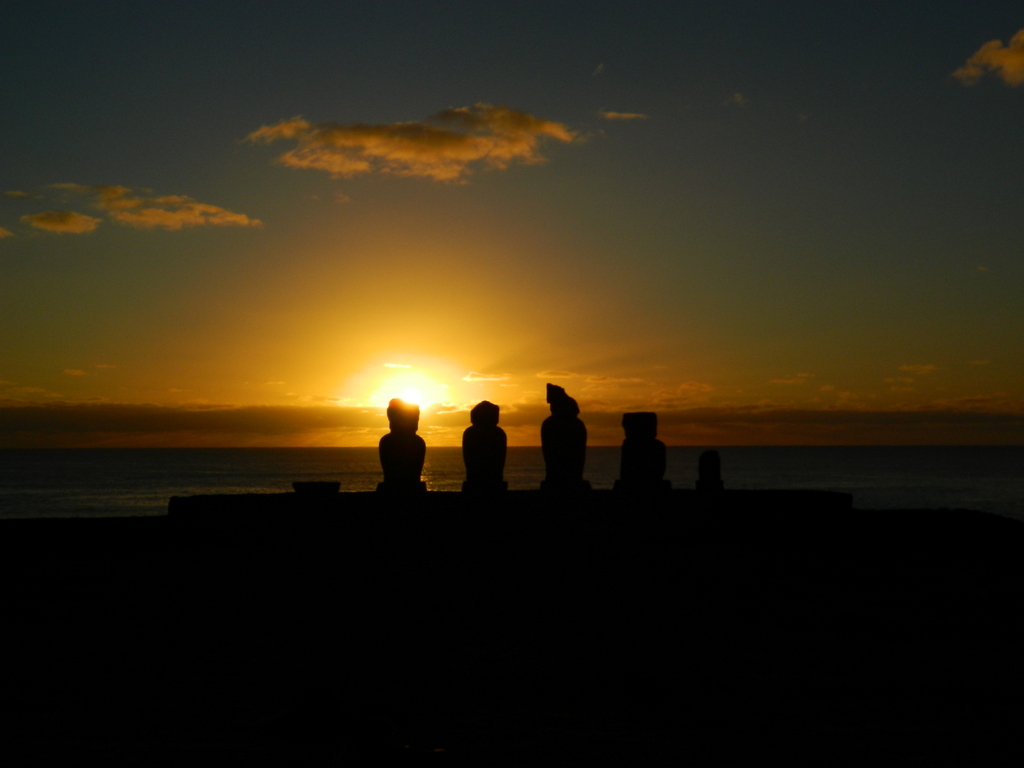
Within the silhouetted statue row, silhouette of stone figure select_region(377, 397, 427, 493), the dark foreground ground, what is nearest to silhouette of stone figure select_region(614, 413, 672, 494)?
the silhouetted statue row

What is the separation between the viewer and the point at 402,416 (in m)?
18.5

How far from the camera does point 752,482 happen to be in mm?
105188

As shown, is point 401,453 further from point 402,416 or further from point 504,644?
point 504,644

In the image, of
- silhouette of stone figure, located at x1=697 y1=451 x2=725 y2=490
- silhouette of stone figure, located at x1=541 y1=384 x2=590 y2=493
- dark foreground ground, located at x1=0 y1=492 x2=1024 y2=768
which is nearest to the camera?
dark foreground ground, located at x1=0 y1=492 x2=1024 y2=768

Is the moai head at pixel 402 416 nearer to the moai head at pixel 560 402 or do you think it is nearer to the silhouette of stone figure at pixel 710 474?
the moai head at pixel 560 402

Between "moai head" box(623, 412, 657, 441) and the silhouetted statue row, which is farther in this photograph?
"moai head" box(623, 412, 657, 441)

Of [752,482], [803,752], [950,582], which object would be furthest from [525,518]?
[752,482]

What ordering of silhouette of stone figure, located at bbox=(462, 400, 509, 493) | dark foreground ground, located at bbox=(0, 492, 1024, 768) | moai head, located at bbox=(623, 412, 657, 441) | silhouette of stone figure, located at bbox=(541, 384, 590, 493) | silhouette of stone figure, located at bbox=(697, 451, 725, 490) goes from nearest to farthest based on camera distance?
dark foreground ground, located at bbox=(0, 492, 1024, 768) < silhouette of stone figure, located at bbox=(462, 400, 509, 493) < silhouette of stone figure, located at bbox=(541, 384, 590, 493) < moai head, located at bbox=(623, 412, 657, 441) < silhouette of stone figure, located at bbox=(697, 451, 725, 490)

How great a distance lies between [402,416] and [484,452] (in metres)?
1.94

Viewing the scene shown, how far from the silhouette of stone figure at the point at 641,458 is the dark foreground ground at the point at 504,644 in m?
2.64

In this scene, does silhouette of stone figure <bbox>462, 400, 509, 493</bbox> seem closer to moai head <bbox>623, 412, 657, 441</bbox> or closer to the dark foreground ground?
the dark foreground ground

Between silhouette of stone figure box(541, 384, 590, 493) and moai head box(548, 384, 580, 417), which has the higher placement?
moai head box(548, 384, 580, 417)

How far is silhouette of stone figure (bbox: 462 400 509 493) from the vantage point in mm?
18094

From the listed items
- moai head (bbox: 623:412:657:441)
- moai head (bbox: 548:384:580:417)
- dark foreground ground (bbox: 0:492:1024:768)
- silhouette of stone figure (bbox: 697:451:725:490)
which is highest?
moai head (bbox: 548:384:580:417)
